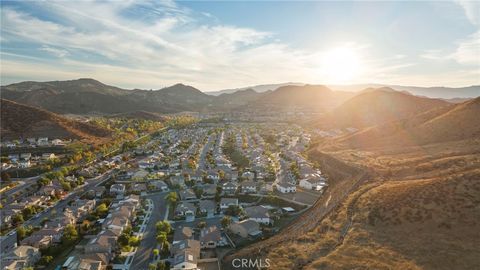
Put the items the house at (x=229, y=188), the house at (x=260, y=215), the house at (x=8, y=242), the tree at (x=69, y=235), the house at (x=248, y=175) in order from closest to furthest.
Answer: the house at (x=8, y=242) → the tree at (x=69, y=235) → the house at (x=260, y=215) → the house at (x=229, y=188) → the house at (x=248, y=175)

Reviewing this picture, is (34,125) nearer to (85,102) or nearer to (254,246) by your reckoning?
(254,246)

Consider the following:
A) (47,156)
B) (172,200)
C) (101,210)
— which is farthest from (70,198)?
(47,156)

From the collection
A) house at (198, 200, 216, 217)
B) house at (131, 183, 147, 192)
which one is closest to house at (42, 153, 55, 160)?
house at (131, 183, 147, 192)

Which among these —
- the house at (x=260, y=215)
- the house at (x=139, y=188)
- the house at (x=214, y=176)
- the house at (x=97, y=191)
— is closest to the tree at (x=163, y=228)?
the house at (x=260, y=215)

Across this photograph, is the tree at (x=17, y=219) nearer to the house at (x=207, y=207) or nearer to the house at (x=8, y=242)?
the house at (x=8, y=242)

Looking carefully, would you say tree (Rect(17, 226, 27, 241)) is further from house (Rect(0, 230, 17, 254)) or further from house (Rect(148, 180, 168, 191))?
house (Rect(148, 180, 168, 191))
